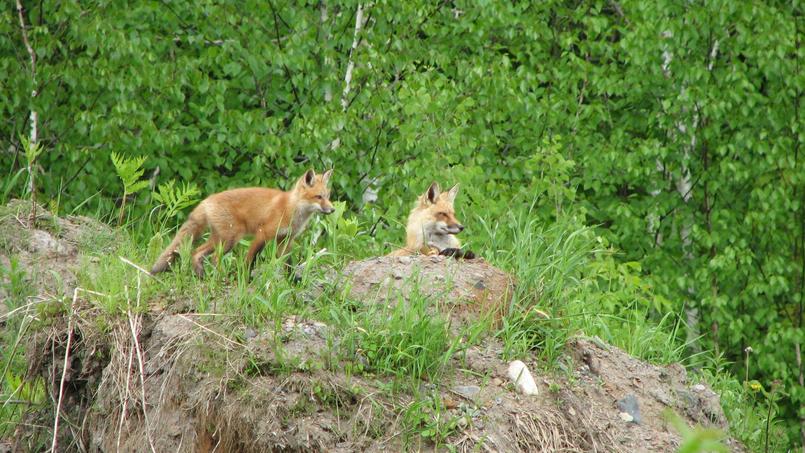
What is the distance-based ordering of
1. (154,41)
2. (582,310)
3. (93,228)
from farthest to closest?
(154,41), (93,228), (582,310)

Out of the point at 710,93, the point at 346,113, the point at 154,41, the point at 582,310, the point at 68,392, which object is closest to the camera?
the point at 68,392

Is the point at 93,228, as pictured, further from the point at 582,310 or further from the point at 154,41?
the point at 154,41

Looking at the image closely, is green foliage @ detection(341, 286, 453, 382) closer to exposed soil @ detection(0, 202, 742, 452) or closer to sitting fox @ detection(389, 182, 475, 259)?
exposed soil @ detection(0, 202, 742, 452)

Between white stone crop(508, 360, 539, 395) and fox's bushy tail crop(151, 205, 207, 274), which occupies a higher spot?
white stone crop(508, 360, 539, 395)

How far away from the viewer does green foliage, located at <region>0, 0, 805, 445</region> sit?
13.1 metres

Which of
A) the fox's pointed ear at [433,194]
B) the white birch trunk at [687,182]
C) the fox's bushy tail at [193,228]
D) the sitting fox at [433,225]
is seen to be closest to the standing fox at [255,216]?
the fox's bushy tail at [193,228]

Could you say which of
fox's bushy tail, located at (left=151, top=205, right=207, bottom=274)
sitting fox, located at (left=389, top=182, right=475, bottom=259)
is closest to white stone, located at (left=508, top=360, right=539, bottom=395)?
fox's bushy tail, located at (left=151, top=205, right=207, bottom=274)

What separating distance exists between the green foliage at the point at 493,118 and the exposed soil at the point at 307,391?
15.6ft

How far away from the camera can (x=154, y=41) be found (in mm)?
14062

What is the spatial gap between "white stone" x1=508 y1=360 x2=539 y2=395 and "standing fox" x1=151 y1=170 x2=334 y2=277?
7.11ft

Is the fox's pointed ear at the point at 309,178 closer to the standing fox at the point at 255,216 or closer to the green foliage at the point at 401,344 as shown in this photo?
the standing fox at the point at 255,216

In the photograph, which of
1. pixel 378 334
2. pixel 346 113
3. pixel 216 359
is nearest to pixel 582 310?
pixel 378 334

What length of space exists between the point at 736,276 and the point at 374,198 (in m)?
5.97

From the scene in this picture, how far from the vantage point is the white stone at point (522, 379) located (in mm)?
5656
